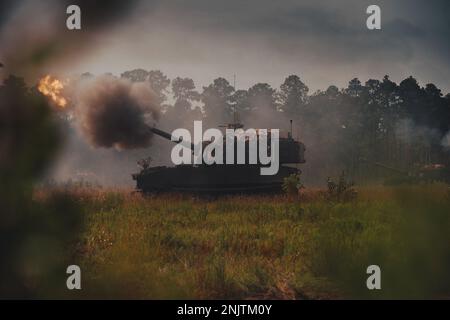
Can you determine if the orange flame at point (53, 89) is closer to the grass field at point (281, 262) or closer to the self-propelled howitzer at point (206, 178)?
the grass field at point (281, 262)

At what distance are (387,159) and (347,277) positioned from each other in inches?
1491

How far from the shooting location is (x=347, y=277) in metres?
5.62

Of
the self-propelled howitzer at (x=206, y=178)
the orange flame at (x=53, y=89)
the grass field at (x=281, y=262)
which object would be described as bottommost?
the grass field at (x=281, y=262)

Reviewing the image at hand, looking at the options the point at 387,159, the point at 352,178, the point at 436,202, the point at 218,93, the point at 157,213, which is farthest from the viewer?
the point at 218,93

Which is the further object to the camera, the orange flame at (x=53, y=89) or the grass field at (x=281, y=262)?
the grass field at (x=281, y=262)

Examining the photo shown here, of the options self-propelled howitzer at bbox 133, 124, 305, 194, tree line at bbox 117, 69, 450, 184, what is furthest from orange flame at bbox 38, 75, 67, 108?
tree line at bbox 117, 69, 450, 184

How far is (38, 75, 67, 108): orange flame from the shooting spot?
5.11 metres

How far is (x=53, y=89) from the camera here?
562 centimetres

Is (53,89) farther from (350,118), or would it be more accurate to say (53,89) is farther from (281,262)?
(350,118)

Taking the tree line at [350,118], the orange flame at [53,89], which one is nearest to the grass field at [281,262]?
the orange flame at [53,89]

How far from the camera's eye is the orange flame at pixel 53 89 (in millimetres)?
5108

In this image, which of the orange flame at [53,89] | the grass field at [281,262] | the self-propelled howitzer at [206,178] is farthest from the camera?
the self-propelled howitzer at [206,178]
